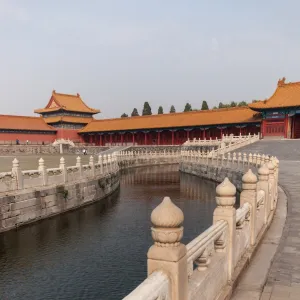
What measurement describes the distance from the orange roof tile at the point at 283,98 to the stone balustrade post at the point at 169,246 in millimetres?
39066

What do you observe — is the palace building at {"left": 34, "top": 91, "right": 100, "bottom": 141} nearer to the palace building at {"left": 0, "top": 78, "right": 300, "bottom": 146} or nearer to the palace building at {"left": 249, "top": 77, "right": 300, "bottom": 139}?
the palace building at {"left": 0, "top": 78, "right": 300, "bottom": 146}

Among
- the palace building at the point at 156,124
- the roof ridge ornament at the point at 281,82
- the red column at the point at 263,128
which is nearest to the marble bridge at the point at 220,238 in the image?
the red column at the point at 263,128

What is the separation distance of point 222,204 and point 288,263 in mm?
1931

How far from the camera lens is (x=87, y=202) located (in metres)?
17.4

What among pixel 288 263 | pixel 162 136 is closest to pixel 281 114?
pixel 162 136

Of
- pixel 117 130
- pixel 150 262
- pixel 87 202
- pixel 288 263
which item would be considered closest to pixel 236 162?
pixel 87 202

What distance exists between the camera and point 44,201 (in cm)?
1373

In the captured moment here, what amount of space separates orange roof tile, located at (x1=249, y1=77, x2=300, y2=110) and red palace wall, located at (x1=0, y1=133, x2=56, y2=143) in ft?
117

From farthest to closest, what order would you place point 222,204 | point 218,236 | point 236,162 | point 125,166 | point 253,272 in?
point 125,166 → point 236,162 → point 253,272 → point 222,204 → point 218,236

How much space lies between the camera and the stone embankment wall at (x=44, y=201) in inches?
467

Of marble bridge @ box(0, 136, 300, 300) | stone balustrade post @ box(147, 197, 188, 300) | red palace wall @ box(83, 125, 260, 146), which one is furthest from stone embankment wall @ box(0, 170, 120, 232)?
red palace wall @ box(83, 125, 260, 146)

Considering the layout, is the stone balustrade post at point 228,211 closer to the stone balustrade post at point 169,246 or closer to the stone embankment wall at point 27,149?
the stone balustrade post at point 169,246

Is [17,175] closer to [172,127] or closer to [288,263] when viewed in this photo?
[288,263]

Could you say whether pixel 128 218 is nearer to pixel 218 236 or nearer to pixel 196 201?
pixel 196 201
